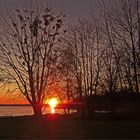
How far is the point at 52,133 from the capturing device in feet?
69.3

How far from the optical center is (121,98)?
42719 mm

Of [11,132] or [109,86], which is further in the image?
[109,86]

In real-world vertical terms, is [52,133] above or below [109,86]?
below

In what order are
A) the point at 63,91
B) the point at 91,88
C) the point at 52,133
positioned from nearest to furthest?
the point at 52,133, the point at 91,88, the point at 63,91

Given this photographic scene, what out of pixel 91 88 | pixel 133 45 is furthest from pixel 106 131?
pixel 91 88

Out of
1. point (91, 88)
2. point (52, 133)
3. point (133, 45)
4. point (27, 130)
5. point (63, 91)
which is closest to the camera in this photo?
point (52, 133)

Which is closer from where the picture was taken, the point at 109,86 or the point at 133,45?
the point at 133,45

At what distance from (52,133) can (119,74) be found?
57.3 feet

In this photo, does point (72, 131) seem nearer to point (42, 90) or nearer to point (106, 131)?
point (106, 131)

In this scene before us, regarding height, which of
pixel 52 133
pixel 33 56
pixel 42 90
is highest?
pixel 33 56

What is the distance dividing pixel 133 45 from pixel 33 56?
8012 millimetres

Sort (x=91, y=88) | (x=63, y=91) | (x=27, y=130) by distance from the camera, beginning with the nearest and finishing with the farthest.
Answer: (x=27, y=130) < (x=91, y=88) < (x=63, y=91)

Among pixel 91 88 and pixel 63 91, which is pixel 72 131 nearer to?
pixel 91 88

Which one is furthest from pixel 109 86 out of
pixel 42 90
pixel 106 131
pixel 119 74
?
pixel 106 131
